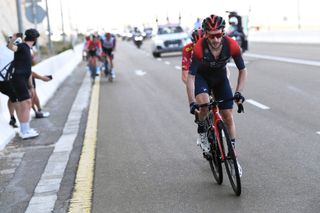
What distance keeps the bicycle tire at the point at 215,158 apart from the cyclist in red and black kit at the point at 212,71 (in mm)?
146

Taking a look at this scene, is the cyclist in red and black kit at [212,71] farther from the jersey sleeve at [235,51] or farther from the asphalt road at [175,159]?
the asphalt road at [175,159]

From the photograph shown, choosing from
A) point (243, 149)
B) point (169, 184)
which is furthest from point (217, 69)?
point (243, 149)

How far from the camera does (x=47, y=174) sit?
23.8 feet

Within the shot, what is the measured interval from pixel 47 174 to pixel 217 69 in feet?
7.85

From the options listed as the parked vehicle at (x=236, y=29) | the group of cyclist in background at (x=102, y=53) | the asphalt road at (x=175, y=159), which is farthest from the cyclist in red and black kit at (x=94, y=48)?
the asphalt road at (x=175, y=159)

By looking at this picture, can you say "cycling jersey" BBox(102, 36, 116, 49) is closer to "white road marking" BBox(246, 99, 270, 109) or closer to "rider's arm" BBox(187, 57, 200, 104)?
"white road marking" BBox(246, 99, 270, 109)

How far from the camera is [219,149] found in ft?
19.6

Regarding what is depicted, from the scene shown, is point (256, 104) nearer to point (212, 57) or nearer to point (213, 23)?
point (212, 57)

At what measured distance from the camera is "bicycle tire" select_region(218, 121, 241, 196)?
5.60 metres

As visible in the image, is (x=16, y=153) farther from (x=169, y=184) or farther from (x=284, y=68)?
(x=284, y=68)

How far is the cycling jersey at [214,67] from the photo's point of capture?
6.02 meters

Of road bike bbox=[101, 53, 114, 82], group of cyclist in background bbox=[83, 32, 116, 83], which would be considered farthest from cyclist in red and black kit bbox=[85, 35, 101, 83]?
road bike bbox=[101, 53, 114, 82]

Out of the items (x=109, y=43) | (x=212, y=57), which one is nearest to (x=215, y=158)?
(x=212, y=57)

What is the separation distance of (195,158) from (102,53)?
14.4m
